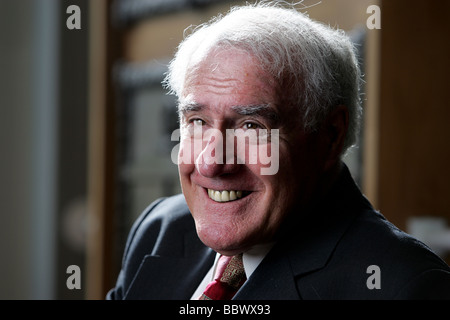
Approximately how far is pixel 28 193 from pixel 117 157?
0.58m

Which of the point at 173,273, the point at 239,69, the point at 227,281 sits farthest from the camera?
the point at 173,273

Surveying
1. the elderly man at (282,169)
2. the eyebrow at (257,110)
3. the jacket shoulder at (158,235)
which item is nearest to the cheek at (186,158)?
the elderly man at (282,169)

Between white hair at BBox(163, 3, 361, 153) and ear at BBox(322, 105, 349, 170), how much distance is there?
0.01 meters

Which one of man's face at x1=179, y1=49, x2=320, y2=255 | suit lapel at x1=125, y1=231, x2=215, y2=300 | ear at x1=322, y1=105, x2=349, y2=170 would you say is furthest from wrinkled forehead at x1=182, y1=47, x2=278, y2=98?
suit lapel at x1=125, y1=231, x2=215, y2=300

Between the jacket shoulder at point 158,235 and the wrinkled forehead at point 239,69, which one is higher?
the wrinkled forehead at point 239,69

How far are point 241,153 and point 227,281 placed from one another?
21 centimetres

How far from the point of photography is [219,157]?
750 millimetres

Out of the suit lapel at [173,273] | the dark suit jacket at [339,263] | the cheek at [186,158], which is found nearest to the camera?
the dark suit jacket at [339,263]

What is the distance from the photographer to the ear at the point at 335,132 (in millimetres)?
795

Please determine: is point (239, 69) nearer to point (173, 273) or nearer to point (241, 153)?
point (241, 153)

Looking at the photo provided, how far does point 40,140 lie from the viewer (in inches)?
89.5

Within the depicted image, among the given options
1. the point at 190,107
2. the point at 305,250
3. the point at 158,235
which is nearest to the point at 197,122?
the point at 190,107

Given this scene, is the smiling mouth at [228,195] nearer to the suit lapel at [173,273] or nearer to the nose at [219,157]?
the nose at [219,157]
